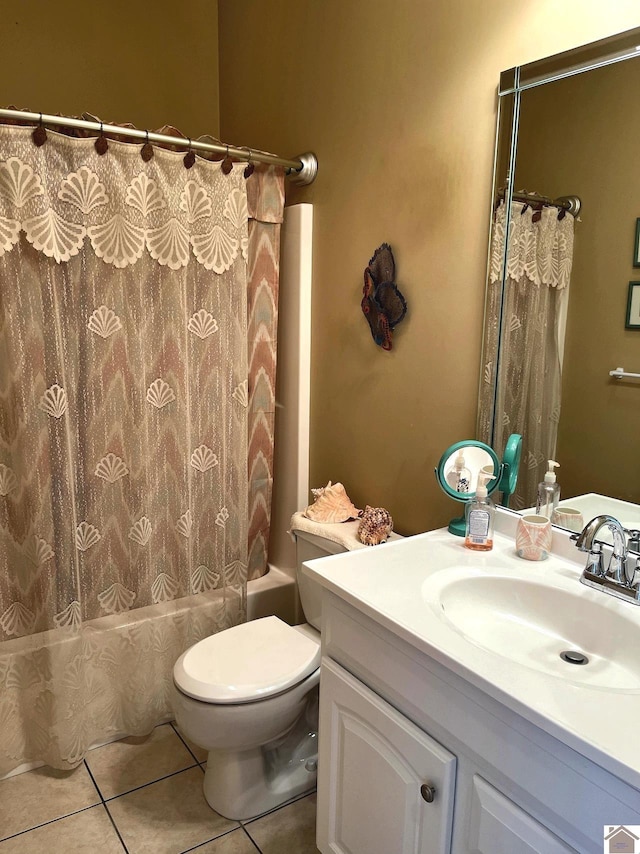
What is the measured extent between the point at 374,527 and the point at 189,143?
1.23 meters

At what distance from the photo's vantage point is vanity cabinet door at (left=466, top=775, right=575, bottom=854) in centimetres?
90

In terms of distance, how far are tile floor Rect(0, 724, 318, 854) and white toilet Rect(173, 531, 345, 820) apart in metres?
0.06

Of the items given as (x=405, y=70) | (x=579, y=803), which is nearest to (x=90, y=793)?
(x=579, y=803)

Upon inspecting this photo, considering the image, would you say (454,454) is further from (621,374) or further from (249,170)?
(249,170)

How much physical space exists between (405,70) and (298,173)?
0.52m

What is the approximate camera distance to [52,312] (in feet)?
5.69

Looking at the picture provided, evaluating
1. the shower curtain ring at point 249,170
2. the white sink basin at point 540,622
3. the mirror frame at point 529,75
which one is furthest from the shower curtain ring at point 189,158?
the white sink basin at point 540,622

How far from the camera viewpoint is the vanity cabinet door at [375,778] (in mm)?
1091

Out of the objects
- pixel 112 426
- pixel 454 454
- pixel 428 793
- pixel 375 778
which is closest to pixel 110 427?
pixel 112 426

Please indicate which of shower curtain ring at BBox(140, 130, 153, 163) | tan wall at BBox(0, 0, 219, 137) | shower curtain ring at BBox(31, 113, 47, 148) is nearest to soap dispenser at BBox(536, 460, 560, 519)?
shower curtain ring at BBox(140, 130, 153, 163)

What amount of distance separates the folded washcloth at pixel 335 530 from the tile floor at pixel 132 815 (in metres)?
0.76

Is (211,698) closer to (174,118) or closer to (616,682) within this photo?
(616,682)

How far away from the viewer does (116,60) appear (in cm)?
237

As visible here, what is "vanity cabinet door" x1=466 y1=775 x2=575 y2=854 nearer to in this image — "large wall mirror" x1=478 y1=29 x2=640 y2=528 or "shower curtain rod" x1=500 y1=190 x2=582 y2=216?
"large wall mirror" x1=478 y1=29 x2=640 y2=528
